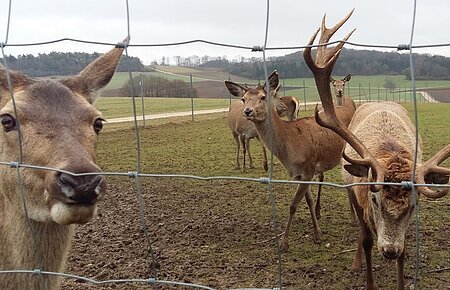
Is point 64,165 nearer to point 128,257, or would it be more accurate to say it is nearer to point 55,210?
point 55,210

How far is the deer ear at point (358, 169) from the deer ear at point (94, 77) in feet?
6.24

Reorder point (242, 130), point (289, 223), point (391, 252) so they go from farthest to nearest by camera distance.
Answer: point (242, 130), point (289, 223), point (391, 252)

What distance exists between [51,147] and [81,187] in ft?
1.41

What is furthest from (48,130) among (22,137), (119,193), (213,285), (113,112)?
(113,112)

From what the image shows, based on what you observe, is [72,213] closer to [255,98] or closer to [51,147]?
[51,147]

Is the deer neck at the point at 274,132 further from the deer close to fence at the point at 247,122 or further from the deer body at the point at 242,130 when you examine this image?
the deer body at the point at 242,130

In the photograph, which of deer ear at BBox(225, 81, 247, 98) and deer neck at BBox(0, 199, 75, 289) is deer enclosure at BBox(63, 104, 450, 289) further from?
deer neck at BBox(0, 199, 75, 289)

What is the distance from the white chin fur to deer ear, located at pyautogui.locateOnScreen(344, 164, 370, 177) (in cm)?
234

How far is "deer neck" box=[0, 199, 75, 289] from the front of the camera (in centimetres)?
296

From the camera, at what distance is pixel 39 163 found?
2709mm

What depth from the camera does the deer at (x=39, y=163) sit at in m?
2.62

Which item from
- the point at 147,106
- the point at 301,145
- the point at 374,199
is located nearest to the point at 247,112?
the point at 301,145

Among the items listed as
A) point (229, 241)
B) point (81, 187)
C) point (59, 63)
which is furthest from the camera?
point (229, 241)

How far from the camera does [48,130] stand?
278 cm
